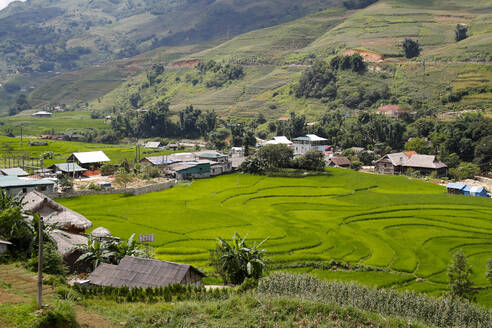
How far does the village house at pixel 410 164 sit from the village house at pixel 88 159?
51.8 m

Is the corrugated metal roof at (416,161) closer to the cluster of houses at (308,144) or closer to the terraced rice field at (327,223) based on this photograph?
the terraced rice field at (327,223)

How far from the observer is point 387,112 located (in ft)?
393

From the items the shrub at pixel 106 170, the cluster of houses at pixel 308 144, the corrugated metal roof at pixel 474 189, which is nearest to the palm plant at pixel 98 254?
the shrub at pixel 106 170

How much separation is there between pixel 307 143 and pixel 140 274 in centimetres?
8328

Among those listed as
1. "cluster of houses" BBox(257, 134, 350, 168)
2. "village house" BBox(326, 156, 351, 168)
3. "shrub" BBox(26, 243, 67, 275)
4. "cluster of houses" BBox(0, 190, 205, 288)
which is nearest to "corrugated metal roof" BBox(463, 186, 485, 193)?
"village house" BBox(326, 156, 351, 168)

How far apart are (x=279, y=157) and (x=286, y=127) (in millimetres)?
36851

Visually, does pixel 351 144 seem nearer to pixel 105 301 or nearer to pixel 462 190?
pixel 462 190

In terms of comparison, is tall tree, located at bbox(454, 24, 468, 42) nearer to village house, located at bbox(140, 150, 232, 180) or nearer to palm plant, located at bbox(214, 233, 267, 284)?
village house, located at bbox(140, 150, 232, 180)

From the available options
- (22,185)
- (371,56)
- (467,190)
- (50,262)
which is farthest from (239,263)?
(371,56)

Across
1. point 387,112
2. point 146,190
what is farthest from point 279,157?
point 387,112

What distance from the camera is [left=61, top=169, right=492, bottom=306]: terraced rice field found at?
3862 centimetres

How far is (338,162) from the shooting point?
9306 cm

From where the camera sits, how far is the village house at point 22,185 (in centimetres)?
5316

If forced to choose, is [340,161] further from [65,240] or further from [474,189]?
[65,240]
